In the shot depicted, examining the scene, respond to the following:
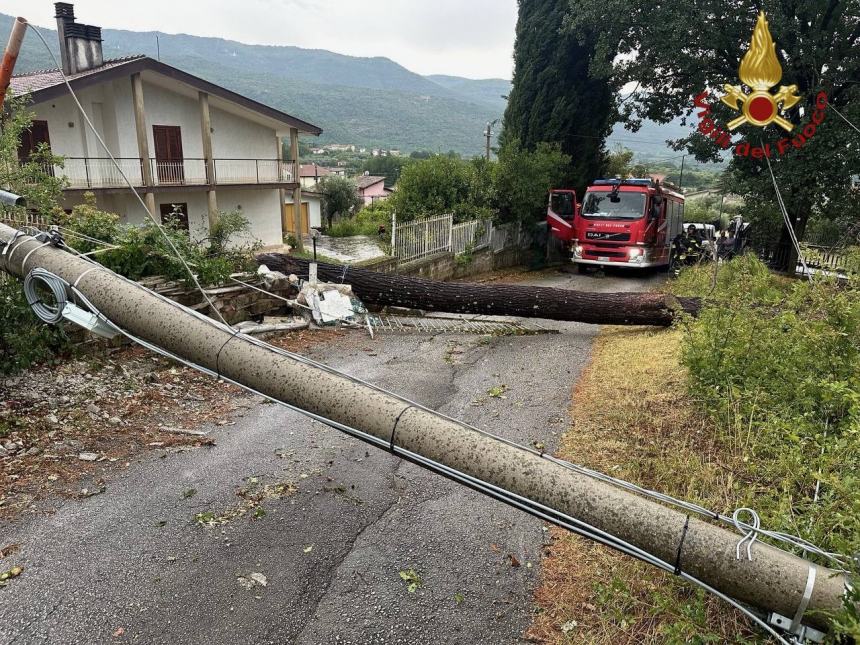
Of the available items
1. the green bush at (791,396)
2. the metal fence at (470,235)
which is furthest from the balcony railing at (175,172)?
the green bush at (791,396)

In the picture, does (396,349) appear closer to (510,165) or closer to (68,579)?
(68,579)

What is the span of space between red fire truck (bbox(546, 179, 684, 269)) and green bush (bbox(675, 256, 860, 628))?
974 cm

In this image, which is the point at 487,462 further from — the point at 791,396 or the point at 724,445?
the point at 791,396

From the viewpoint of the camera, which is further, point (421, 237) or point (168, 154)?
point (168, 154)

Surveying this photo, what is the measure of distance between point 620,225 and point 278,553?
1448 centimetres

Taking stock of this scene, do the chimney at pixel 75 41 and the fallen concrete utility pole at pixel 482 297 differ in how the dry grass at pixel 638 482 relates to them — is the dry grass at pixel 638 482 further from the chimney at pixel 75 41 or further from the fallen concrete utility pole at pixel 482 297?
the chimney at pixel 75 41

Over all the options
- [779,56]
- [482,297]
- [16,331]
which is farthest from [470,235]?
[16,331]

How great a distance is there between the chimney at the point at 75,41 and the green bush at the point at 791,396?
20.6m

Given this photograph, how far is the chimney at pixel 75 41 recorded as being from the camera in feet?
59.8

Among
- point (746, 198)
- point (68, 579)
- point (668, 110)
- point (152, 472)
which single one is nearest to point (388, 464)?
point (152, 472)

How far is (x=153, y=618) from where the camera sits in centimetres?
354

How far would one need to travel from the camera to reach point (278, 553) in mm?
4203

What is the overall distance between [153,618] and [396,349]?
6.18 m

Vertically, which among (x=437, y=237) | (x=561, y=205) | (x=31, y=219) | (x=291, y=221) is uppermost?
(x=31, y=219)
